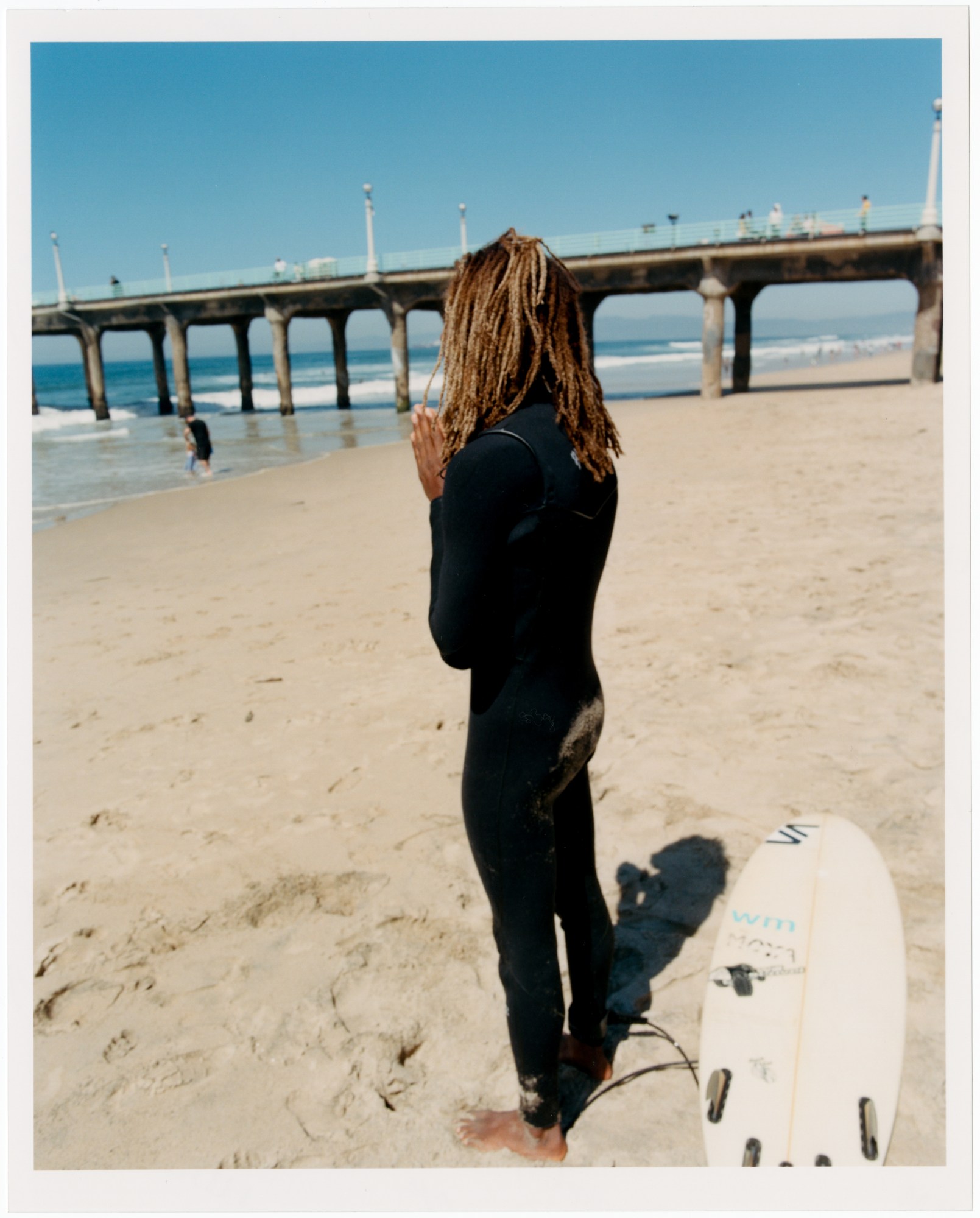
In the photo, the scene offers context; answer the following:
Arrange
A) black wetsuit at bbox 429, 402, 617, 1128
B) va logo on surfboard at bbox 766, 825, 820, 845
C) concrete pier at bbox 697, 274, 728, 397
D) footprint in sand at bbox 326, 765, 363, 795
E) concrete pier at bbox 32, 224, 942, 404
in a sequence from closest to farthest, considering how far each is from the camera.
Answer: black wetsuit at bbox 429, 402, 617, 1128, va logo on surfboard at bbox 766, 825, 820, 845, footprint in sand at bbox 326, 765, 363, 795, concrete pier at bbox 32, 224, 942, 404, concrete pier at bbox 697, 274, 728, 397

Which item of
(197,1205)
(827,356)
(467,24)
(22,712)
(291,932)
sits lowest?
(197,1205)

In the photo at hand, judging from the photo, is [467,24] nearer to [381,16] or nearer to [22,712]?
[381,16]

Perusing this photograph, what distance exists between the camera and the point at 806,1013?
2.34m

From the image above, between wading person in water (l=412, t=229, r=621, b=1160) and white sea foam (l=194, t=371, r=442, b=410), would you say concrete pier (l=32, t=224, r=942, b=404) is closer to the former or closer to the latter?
white sea foam (l=194, t=371, r=442, b=410)

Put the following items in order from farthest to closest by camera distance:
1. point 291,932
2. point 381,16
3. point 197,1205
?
1. point 291,932
2. point 381,16
3. point 197,1205

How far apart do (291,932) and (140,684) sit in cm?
278

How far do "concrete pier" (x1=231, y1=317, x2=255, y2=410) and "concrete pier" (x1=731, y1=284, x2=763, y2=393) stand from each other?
689 inches

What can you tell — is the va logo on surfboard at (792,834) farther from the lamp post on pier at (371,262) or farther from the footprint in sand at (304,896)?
the lamp post on pier at (371,262)

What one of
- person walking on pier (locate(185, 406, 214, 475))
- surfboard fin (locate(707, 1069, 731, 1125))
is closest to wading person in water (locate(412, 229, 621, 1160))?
surfboard fin (locate(707, 1069, 731, 1125))

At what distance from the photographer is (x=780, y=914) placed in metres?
2.61

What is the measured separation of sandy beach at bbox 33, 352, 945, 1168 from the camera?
220 centimetres

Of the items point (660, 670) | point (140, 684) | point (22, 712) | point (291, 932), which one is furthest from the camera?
point (140, 684)

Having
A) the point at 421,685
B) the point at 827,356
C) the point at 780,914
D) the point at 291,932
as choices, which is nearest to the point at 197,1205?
the point at 291,932

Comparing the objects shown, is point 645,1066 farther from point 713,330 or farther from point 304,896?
point 713,330
